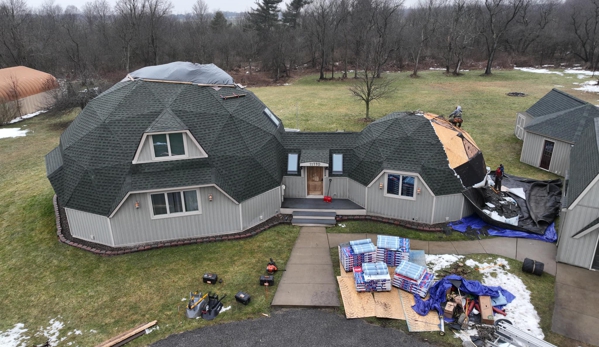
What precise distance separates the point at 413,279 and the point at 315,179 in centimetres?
819

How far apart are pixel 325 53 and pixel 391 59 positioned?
43.4 ft

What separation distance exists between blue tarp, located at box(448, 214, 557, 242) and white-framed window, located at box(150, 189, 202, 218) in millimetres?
11499

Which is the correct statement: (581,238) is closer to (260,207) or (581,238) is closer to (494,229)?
(494,229)

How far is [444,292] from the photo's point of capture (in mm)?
12227

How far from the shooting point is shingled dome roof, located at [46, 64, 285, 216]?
50.3ft

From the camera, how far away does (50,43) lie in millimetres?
61219

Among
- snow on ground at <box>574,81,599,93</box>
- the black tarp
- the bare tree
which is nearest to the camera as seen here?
the black tarp

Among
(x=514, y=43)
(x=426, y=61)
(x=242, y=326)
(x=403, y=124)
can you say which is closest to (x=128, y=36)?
(x=426, y=61)

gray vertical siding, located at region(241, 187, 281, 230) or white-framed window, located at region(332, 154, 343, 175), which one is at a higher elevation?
white-framed window, located at region(332, 154, 343, 175)

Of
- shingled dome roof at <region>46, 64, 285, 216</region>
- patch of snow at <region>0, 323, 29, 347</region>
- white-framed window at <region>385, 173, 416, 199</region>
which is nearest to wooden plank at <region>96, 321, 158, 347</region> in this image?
patch of snow at <region>0, 323, 29, 347</region>

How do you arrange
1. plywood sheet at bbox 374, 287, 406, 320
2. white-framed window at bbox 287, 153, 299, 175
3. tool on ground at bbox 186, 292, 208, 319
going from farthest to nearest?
white-framed window at bbox 287, 153, 299, 175 → tool on ground at bbox 186, 292, 208, 319 → plywood sheet at bbox 374, 287, 406, 320

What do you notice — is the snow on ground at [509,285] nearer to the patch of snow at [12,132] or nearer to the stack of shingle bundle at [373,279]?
the stack of shingle bundle at [373,279]

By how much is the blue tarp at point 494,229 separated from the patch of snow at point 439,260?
2184 mm

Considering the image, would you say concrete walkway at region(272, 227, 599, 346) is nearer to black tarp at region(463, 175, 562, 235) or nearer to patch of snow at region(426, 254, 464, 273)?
patch of snow at region(426, 254, 464, 273)
